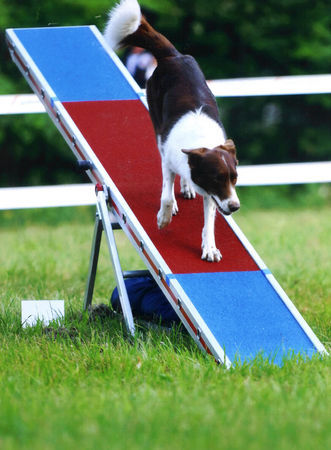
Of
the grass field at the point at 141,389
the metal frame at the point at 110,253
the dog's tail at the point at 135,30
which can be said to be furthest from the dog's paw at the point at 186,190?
the grass field at the point at 141,389

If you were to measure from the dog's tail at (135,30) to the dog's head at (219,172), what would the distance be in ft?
3.37

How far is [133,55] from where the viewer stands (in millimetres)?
8320

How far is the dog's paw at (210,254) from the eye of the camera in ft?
13.6

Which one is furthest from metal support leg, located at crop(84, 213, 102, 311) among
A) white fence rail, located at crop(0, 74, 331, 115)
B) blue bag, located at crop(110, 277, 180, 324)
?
white fence rail, located at crop(0, 74, 331, 115)

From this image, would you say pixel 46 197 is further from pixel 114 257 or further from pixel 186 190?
pixel 114 257

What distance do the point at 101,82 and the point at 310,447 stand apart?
3.49m

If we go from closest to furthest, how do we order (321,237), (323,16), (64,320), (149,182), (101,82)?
1. (64,320)
2. (149,182)
3. (101,82)
4. (321,237)
5. (323,16)

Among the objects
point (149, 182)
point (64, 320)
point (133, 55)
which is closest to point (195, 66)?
point (149, 182)

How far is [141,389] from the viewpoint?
312 cm

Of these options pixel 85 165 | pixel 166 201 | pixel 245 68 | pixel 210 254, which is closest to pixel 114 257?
pixel 166 201

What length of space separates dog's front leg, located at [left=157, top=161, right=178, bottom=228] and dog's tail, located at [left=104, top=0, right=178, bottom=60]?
799 millimetres

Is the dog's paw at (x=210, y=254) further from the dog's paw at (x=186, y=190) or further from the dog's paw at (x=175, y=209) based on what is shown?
the dog's paw at (x=186, y=190)

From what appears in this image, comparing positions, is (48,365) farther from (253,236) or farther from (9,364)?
(253,236)

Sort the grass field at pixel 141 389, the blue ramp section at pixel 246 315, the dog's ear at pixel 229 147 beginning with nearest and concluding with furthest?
the grass field at pixel 141 389
the blue ramp section at pixel 246 315
the dog's ear at pixel 229 147
